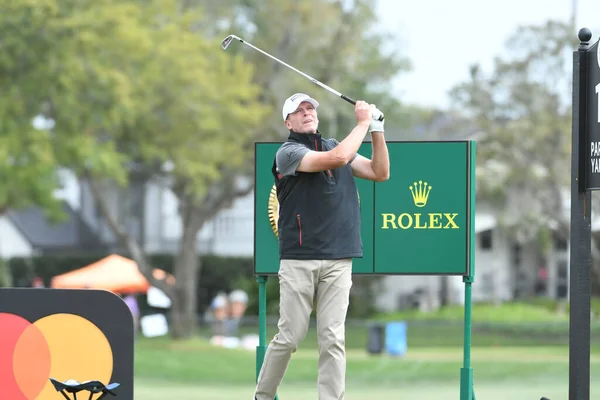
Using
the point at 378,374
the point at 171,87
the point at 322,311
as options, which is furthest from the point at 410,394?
the point at 171,87

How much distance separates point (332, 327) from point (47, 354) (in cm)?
162

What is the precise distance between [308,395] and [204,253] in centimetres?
3041

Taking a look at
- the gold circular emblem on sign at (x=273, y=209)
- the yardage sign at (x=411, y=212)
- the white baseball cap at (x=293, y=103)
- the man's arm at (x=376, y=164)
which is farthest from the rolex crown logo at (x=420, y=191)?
the white baseball cap at (x=293, y=103)

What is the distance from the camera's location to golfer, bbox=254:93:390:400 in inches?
250

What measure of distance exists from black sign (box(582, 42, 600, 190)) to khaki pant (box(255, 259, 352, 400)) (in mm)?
1438

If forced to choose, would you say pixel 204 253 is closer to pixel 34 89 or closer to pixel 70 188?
pixel 70 188

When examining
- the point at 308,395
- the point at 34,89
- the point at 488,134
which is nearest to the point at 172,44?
the point at 34,89

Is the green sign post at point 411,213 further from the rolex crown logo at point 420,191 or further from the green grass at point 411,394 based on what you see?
the green grass at point 411,394

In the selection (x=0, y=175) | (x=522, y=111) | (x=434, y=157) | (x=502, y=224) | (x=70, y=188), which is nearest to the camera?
(x=434, y=157)

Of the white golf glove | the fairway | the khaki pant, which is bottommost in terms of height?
the fairway

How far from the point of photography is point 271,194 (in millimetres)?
7613

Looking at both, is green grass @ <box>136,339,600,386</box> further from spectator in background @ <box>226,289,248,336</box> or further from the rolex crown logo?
the rolex crown logo

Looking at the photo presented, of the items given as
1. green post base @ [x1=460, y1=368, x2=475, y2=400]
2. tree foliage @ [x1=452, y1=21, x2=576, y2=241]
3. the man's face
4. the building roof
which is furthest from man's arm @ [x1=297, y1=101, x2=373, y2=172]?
the building roof

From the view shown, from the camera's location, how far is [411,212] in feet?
24.9
